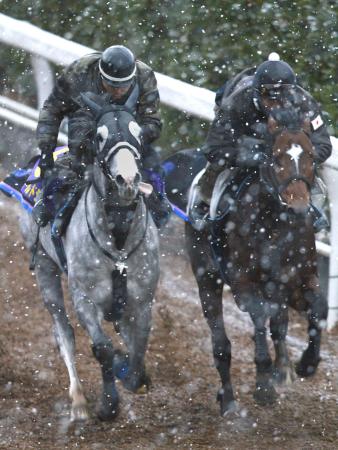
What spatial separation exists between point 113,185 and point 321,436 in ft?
6.40

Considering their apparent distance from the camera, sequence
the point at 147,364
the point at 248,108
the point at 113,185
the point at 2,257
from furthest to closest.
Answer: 1. the point at 2,257
2. the point at 147,364
3. the point at 248,108
4. the point at 113,185

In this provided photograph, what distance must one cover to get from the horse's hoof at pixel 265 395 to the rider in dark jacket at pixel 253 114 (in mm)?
1302

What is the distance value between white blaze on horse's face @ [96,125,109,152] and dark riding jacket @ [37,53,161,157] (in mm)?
417

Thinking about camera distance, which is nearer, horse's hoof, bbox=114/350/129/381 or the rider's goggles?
the rider's goggles

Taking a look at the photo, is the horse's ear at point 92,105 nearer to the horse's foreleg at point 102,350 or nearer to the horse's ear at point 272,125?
the horse's ear at point 272,125

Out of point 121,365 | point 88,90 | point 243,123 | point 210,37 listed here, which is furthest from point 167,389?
point 210,37

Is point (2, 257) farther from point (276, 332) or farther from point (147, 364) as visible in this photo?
point (276, 332)

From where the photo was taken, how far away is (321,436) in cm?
667

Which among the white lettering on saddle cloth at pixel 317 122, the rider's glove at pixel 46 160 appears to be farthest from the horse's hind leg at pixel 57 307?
the white lettering on saddle cloth at pixel 317 122

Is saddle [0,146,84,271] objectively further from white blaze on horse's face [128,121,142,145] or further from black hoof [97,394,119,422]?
black hoof [97,394,119,422]

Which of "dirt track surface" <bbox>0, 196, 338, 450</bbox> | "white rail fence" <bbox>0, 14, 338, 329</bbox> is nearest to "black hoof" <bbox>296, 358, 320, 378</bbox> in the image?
"dirt track surface" <bbox>0, 196, 338, 450</bbox>

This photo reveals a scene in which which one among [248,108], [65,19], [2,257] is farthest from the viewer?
[65,19]

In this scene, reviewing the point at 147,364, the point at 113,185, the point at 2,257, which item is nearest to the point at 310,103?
the point at 113,185

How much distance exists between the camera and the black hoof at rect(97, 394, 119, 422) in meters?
6.59
